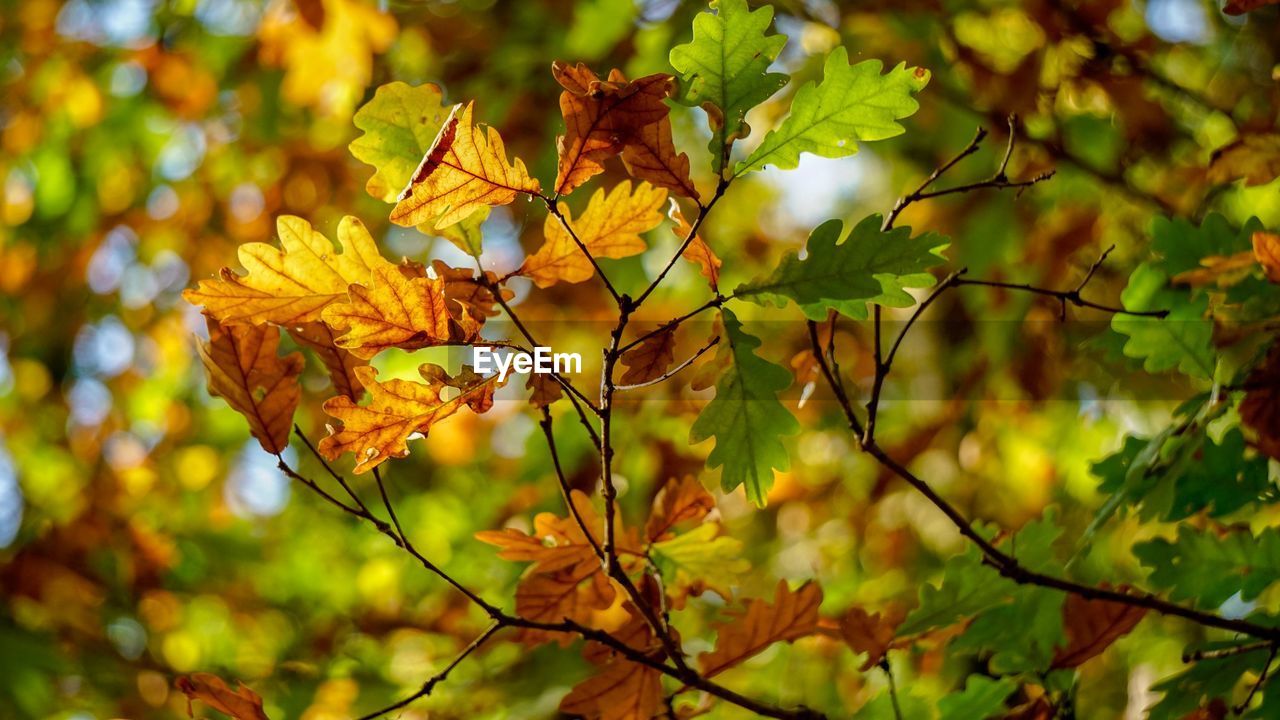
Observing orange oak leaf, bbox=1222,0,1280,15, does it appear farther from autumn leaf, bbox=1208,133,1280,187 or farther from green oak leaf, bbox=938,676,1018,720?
green oak leaf, bbox=938,676,1018,720

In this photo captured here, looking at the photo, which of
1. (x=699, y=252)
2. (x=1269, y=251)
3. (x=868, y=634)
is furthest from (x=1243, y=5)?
(x=868, y=634)

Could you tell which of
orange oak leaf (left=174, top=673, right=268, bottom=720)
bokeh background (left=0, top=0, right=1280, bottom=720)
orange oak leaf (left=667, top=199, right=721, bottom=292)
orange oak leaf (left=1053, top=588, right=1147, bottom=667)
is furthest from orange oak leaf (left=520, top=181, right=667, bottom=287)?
bokeh background (left=0, top=0, right=1280, bottom=720)

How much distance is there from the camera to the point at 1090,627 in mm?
824

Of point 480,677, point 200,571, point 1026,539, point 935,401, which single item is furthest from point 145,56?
→ point 1026,539

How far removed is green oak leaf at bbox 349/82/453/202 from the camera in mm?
710

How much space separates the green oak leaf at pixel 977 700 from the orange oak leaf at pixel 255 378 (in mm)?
563

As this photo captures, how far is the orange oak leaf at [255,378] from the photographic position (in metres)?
0.72

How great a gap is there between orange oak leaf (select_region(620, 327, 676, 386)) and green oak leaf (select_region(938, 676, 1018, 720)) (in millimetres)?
364

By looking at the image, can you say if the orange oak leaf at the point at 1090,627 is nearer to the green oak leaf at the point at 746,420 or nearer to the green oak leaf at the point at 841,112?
the green oak leaf at the point at 746,420

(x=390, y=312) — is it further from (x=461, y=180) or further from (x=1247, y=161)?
(x=1247, y=161)

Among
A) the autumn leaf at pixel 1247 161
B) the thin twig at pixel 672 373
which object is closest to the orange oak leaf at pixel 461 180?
the thin twig at pixel 672 373

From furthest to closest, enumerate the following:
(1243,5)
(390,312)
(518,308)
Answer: (518,308)
(1243,5)
(390,312)

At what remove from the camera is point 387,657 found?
1952mm

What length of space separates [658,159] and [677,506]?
31 centimetres
